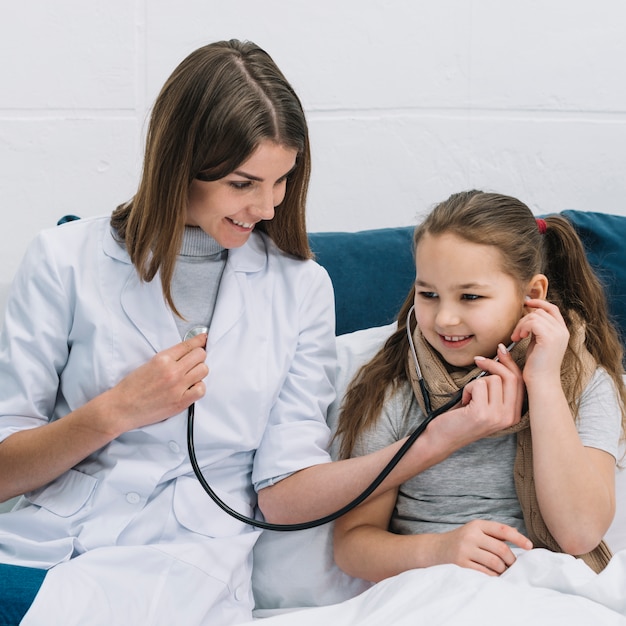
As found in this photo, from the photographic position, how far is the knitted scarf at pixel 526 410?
147cm

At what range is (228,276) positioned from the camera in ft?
5.04

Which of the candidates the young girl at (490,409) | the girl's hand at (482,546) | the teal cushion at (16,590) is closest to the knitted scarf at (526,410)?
the young girl at (490,409)

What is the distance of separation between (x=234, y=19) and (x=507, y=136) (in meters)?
0.76

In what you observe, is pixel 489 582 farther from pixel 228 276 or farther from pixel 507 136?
pixel 507 136

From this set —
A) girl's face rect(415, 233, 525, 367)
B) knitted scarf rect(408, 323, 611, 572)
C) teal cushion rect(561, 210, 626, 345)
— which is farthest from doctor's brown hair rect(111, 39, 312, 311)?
teal cushion rect(561, 210, 626, 345)

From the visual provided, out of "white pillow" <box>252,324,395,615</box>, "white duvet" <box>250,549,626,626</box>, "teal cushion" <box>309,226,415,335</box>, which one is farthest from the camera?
"teal cushion" <box>309,226,415,335</box>

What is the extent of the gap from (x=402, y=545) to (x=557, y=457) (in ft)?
0.91

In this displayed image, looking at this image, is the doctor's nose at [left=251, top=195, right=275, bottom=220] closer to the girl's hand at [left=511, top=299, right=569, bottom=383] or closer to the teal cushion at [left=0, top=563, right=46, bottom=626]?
the girl's hand at [left=511, top=299, right=569, bottom=383]

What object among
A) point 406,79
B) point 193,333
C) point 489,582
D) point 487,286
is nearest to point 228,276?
point 193,333

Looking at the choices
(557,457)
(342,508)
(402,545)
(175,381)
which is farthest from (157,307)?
(557,457)

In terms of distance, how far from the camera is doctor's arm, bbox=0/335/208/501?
4.47ft

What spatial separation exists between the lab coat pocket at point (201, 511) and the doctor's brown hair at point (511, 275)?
231 mm

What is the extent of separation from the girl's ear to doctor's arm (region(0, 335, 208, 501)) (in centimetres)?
55

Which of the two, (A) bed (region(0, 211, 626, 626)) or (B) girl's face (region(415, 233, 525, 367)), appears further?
(B) girl's face (region(415, 233, 525, 367))
